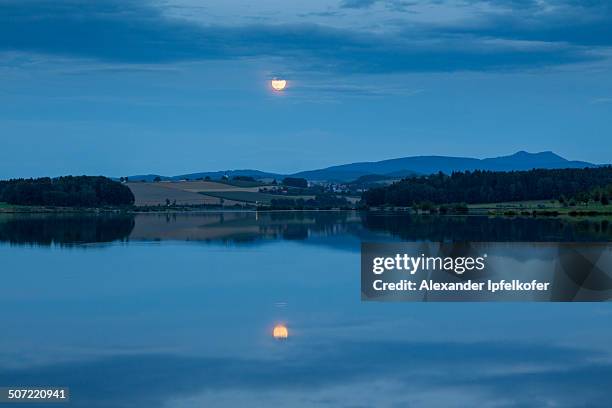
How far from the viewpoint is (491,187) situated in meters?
141

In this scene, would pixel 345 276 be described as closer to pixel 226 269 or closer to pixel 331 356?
pixel 226 269

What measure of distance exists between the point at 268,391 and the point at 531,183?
12734 cm

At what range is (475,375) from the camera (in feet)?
49.8

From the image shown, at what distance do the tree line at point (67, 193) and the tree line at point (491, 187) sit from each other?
131ft

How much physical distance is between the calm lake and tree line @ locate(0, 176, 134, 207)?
111526mm

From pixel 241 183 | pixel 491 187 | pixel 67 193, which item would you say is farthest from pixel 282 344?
pixel 241 183

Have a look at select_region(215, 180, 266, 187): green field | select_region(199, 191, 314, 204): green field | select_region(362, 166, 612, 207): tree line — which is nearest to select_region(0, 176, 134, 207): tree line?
select_region(199, 191, 314, 204): green field

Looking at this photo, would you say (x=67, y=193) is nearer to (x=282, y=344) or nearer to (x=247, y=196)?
(x=247, y=196)

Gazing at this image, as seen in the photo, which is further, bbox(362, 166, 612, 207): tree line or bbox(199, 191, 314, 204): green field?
bbox(199, 191, 314, 204): green field

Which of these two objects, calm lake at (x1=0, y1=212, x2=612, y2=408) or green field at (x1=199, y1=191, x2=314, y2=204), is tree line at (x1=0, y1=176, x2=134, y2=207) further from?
calm lake at (x1=0, y1=212, x2=612, y2=408)

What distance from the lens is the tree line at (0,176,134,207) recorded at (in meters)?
140

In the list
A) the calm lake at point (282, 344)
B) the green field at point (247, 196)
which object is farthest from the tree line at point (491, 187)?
the calm lake at point (282, 344)

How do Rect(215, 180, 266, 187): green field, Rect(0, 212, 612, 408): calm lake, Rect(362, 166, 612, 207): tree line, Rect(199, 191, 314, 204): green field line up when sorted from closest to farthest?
Rect(0, 212, 612, 408): calm lake
Rect(362, 166, 612, 207): tree line
Rect(199, 191, 314, 204): green field
Rect(215, 180, 266, 187): green field

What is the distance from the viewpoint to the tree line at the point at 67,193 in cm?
14050
